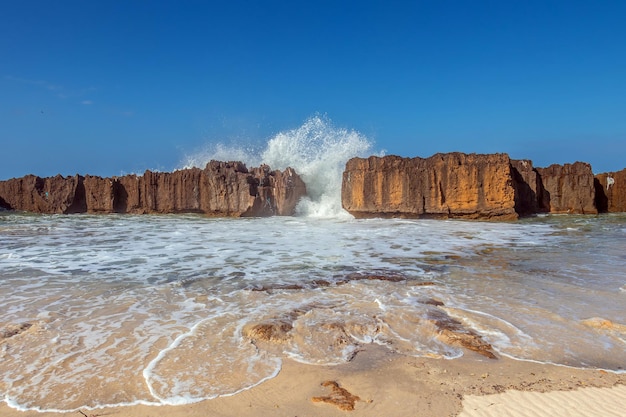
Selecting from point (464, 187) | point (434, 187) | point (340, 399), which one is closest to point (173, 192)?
point (434, 187)

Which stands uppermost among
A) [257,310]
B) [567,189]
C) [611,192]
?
[567,189]

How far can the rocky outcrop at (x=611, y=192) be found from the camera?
50.3 ft

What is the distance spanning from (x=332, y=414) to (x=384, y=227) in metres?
9.43

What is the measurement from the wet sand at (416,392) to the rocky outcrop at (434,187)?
A: 11259 mm

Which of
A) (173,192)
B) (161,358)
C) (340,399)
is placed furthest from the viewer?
(173,192)

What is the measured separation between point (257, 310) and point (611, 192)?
16.2 meters

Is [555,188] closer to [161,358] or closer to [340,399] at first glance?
[340,399]

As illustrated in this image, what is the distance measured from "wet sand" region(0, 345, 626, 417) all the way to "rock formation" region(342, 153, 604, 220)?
444 inches

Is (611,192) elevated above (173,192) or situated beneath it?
situated beneath

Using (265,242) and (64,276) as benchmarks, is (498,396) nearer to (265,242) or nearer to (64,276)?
(64,276)

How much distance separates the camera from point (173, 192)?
17.1 meters

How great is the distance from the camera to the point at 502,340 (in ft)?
10.1

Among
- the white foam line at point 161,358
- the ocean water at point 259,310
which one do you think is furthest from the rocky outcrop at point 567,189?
the white foam line at point 161,358

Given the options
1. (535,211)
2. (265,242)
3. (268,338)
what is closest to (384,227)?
(265,242)
